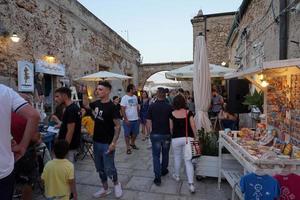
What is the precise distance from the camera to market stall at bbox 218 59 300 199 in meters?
2.55

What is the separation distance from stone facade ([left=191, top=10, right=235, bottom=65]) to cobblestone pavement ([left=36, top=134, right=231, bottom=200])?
13992 millimetres

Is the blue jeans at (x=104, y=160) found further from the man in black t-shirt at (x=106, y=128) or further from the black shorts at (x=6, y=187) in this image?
the black shorts at (x=6, y=187)

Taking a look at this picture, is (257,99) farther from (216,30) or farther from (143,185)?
(216,30)

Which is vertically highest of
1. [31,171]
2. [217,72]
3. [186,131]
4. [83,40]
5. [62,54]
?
[83,40]

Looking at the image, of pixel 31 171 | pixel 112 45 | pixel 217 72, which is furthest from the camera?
pixel 112 45

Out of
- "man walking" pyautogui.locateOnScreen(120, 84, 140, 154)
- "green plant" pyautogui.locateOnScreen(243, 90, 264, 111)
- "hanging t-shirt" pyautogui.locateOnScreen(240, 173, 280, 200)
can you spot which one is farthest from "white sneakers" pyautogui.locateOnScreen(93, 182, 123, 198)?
"green plant" pyautogui.locateOnScreen(243, 90, 264, 111)

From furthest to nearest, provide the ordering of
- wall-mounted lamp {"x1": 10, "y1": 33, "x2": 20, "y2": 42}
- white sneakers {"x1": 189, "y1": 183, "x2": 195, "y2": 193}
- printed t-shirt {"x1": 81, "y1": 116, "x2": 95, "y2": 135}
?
wall-mounted lamp {"x1": 10, "y1": 33, "x2": 20, "y2": 42}
printed t-shirt {"x1": 81, "y1": 116, "x2": 95, "y2": 135}
white sneakers {"x1": 189, "y1": 183, "x2": 195, "y2": 193}

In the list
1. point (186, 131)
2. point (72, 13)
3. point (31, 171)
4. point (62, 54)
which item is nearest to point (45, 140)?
point (31, 171)

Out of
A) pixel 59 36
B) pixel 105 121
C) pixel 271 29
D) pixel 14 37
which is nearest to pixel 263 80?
pixel 271 29

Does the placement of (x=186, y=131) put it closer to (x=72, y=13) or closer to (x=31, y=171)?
(x=31, y=171)

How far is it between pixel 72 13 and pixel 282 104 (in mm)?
8426

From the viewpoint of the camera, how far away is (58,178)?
295 centimetres

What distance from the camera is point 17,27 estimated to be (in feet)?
21.7

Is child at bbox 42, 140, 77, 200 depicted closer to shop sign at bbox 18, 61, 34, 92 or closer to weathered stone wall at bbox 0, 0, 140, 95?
weathered stone wall at bbox 0, 0, 140, 95
